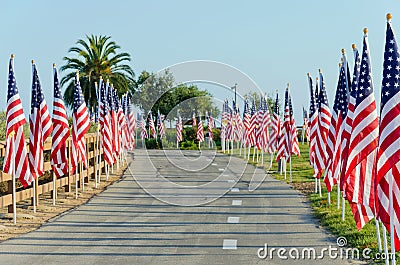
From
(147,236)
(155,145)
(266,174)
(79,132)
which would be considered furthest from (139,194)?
(155,145)

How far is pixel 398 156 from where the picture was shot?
27.9 feet

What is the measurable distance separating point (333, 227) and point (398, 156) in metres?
4.85

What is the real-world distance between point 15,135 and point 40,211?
2.31 m

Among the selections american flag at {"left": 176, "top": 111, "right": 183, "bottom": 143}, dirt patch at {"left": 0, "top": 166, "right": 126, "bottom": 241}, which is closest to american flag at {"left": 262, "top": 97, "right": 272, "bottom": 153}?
dirt patch at {"left": 0, "top": 166, "right": 126, "bottom": 241}

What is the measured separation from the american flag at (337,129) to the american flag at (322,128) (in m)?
1.54

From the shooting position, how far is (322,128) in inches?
688

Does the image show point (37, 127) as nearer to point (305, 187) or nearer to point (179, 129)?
point (305, 187)

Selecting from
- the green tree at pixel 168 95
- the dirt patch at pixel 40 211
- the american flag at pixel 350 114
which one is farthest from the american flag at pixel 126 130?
the american flag at pixel 350 114

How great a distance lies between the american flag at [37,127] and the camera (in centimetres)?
1581

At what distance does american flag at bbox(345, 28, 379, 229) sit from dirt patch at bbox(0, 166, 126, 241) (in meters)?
6.84

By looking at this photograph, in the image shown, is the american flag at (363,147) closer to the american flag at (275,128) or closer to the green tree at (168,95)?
the green tree at (168,95)

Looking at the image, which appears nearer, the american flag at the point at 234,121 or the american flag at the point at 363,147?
the american flag at the point at 363,147

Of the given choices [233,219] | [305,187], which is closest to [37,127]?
[233,219]

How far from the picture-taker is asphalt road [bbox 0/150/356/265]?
10.3 meters
